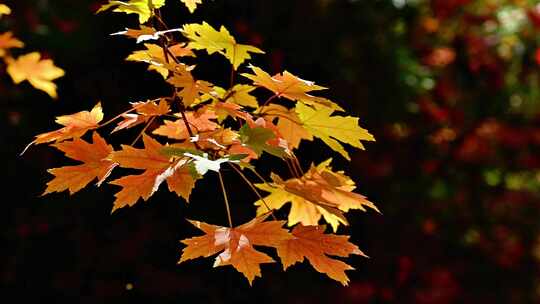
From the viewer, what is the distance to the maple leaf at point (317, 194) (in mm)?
1584

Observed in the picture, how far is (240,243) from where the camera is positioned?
55.9 inches

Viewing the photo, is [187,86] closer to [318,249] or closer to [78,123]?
[78,123]

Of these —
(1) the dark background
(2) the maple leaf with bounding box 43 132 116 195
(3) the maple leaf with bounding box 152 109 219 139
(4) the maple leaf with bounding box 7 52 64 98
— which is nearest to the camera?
(2) the maple leaf with bounding box 43 132 116 195

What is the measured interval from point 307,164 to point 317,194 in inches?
95.6

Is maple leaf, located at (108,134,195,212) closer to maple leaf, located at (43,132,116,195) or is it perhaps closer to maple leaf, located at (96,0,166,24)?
maple leaf, located at (43,132,116,195)

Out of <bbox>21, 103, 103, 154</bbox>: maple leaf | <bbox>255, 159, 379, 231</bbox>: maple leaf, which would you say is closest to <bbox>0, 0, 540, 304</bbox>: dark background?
<bbox>255, 159, 379, 231</bbox>: maple leaf

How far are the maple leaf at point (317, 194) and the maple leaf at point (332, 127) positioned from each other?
10cm

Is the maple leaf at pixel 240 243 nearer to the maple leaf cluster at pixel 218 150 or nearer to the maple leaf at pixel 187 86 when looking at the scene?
the maple leaf cluster at pixel 218 150

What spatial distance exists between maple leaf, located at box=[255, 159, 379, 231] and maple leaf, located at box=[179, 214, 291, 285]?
0.13 m

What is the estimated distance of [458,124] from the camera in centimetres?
568

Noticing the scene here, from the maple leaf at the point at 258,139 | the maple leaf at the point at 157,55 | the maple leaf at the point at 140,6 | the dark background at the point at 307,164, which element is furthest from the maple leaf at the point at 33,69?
the maple leaf at the point at 258,139

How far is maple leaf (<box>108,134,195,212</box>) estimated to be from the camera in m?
1.41

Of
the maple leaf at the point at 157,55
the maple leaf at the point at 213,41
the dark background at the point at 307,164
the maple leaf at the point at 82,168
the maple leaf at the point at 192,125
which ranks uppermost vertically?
the maple leaf at the point at 213,41

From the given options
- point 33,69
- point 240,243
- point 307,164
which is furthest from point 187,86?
point 307,164
